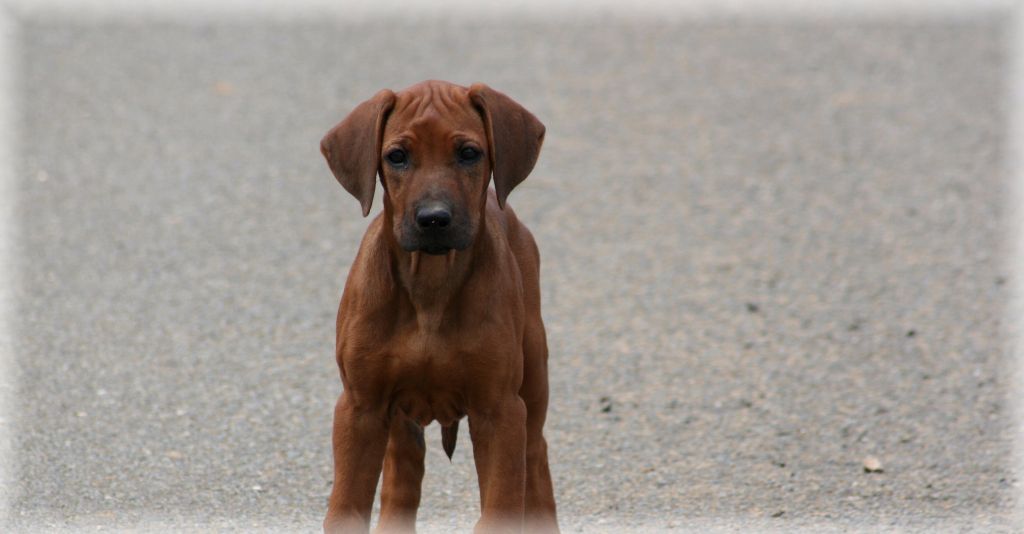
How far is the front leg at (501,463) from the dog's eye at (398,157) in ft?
2.88

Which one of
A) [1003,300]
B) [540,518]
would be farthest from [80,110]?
[540,518]

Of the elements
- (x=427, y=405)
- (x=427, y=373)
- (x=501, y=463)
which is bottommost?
(x=501, y=463)

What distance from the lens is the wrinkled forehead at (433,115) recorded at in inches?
196

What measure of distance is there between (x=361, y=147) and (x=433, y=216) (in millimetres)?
465

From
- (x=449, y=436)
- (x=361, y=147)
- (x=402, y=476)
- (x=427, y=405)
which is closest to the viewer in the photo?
(x=361, y=147)

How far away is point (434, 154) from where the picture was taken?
4.96 m

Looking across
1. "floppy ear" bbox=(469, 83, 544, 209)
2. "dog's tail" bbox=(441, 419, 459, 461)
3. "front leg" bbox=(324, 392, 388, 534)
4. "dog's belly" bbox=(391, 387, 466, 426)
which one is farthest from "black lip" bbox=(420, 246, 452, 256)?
"dog's tail" bbox=(441, 419, 459, 461)

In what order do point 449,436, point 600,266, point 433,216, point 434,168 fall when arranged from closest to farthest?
point 433,216, point 434,168, point 449,436, point 600,266

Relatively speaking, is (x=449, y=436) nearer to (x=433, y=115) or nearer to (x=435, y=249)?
(x=435, y=249)

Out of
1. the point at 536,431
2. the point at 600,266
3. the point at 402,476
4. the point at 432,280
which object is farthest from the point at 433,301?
the point at 600,266

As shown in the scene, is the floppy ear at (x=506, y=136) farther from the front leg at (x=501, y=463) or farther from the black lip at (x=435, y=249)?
the front leg at (x=501, y=463)

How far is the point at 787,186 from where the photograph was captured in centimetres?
1217

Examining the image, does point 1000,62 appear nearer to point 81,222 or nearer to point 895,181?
point 895,181

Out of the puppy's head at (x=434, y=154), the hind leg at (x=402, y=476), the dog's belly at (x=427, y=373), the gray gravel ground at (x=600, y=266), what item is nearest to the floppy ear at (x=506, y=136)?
the puppy's head at (x=434, y=154)
